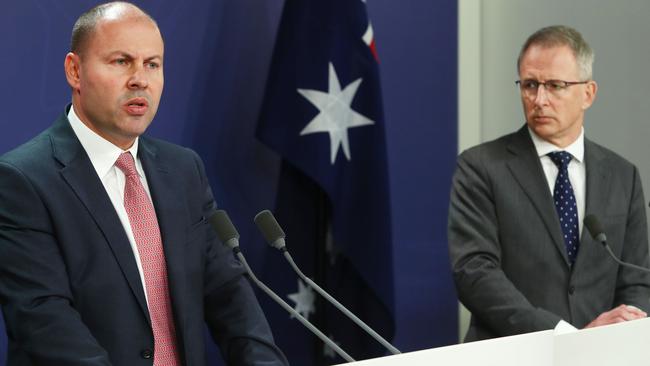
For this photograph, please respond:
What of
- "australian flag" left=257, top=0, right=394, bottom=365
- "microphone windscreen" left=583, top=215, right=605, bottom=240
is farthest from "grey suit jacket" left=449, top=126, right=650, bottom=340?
"australian flag" left=257, top=0, right=394, bottom=365

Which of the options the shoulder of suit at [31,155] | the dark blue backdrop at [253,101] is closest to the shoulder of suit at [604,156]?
the dark blue backdrop at [253,101]

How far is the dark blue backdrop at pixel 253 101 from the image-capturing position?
A: 4.11 m

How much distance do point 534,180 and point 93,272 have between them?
1.75 meters

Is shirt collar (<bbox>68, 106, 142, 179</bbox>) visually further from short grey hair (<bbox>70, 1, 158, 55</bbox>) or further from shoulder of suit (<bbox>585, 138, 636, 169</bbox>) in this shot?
shoulder of suit (<bbox>585, 138, 636, 169</bbox>)

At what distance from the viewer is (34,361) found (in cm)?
266

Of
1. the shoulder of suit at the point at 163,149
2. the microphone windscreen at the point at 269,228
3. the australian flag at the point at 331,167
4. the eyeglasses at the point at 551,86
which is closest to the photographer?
the microphone windscreen at the point at 269,228

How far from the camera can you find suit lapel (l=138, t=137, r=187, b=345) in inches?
114

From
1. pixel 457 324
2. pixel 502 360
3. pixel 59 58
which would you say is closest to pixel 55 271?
pixel 502 360

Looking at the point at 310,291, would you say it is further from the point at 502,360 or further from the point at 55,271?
the point at 502,360

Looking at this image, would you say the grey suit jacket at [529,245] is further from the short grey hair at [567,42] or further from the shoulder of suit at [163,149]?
the shoulder of suit at [163,149]

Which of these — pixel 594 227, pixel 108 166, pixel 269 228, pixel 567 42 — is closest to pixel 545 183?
pixel 567 42

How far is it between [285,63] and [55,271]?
2039mm

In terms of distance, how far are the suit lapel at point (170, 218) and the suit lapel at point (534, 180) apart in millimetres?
1366

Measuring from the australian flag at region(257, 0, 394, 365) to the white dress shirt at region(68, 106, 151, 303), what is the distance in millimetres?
1654
